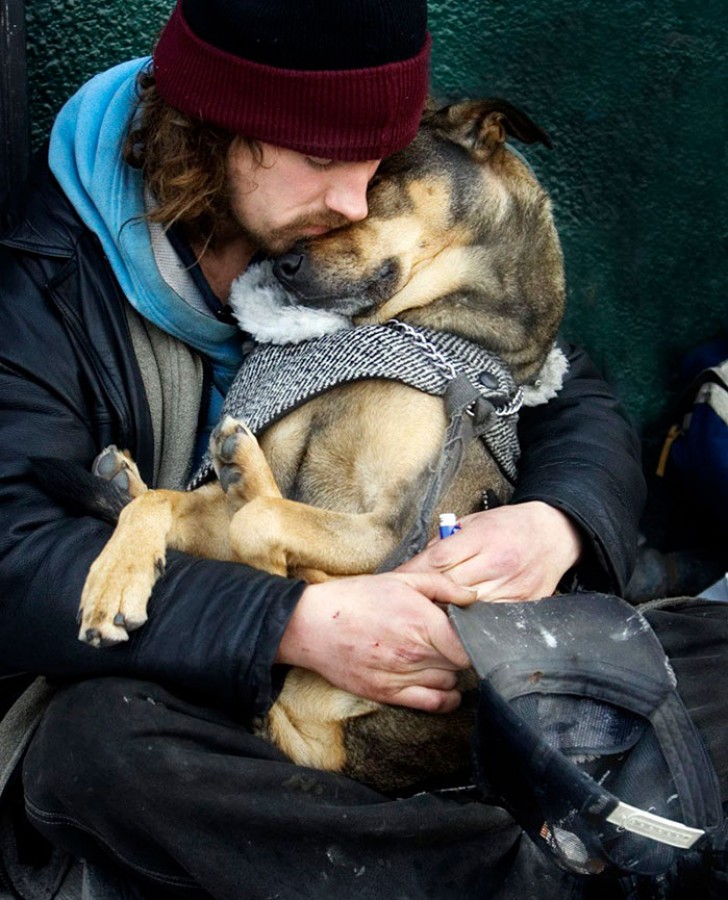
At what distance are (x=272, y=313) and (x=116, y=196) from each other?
42 cm

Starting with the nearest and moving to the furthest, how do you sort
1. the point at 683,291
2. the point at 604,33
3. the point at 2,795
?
the point at 2,795 → the point at 604,33 → the point at 683,291

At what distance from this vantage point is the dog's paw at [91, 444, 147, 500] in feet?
8.40

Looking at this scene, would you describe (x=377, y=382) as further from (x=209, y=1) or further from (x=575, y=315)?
(x=575, y=315)

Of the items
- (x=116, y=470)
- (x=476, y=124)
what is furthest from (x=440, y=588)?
(x=476, y=124)

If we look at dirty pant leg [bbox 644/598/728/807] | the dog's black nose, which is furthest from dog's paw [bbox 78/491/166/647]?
dirty pant leg [bbox 644/598/728/807]

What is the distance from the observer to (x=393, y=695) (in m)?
2.31

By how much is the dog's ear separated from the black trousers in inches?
55.9

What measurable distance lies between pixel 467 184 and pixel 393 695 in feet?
3.91

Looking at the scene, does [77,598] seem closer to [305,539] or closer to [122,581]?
→ [122,581]

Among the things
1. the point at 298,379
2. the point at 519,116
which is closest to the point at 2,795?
the point at 298,379

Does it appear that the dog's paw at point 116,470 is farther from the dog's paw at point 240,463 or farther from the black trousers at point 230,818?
the black trousers at point 230,818

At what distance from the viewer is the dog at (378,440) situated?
2365 mm

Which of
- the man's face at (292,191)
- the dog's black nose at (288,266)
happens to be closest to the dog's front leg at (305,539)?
the dog's black nose at (288,266)

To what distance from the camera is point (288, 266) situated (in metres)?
2.59
